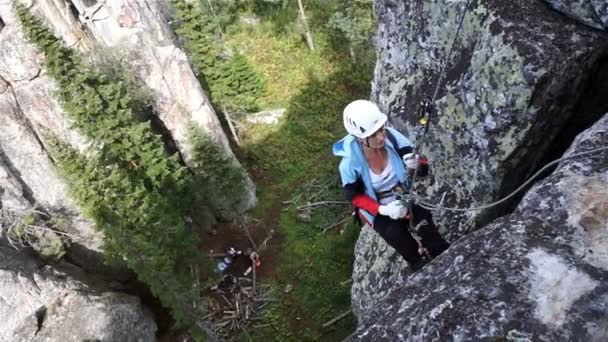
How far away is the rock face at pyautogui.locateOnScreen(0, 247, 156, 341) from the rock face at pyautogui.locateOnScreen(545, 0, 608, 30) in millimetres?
15063

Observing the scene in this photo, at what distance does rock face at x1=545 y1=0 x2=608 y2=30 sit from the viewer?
6.16 metres

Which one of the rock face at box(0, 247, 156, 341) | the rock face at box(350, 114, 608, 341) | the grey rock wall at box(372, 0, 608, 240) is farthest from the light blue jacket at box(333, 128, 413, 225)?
the rock face at box(0, 247, 156, 341)

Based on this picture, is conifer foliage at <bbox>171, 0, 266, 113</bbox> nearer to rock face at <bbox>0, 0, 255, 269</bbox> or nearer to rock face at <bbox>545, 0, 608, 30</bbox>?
rock face at <bbox>0, 0, 255, 269</bbox>

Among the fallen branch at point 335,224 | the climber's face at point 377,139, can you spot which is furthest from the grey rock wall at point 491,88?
the fallen branch at point 335,224

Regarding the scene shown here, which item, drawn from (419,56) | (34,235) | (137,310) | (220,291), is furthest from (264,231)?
(419,56)

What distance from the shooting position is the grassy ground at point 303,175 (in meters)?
16.9

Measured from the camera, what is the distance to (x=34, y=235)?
17.7 m

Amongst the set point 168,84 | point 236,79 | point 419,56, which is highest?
point 419,56

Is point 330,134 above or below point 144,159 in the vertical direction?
below

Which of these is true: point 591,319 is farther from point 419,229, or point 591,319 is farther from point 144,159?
point 144,159

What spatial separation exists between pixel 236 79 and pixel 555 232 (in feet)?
66.4

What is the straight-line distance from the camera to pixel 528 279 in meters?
4.43

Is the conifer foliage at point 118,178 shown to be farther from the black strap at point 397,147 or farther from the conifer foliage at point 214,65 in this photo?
the black strap at point 397,147

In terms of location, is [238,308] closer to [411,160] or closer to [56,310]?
[56,310]
